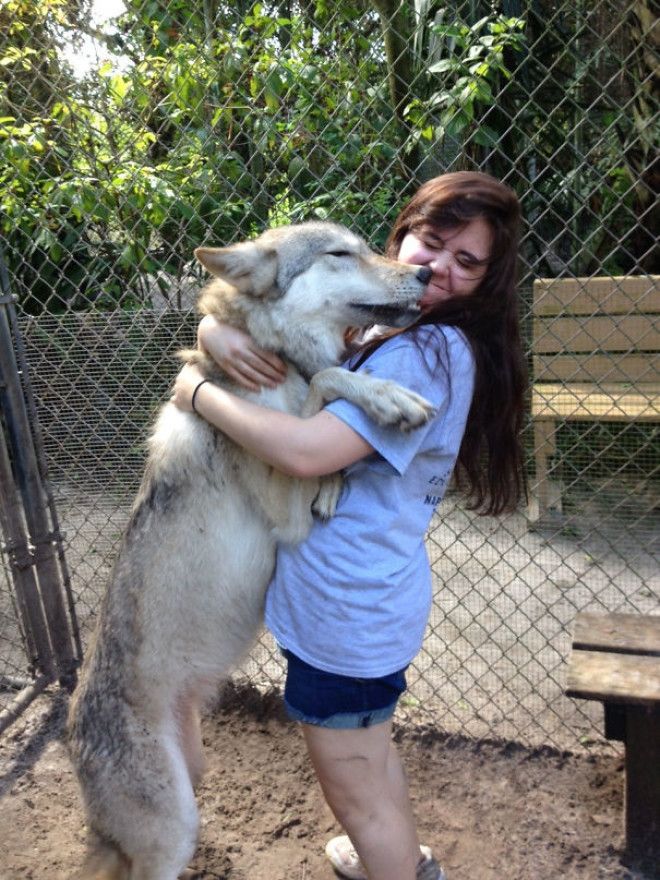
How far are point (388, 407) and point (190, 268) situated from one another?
2.49 meters

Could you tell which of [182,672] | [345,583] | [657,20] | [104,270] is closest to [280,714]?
[182,672]

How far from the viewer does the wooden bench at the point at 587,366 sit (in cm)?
428

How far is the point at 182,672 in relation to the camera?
2305mm

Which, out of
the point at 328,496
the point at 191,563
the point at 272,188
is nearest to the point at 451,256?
the point at 328,496

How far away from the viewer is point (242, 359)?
218cm

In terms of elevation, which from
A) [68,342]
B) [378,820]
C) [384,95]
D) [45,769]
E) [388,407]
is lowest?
[45,769]

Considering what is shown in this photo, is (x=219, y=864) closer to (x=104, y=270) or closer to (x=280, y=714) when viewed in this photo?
(x=280, y=714)

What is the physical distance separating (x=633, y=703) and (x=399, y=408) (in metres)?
1.31

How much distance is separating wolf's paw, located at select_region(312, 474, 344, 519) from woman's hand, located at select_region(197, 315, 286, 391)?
0.35 meters

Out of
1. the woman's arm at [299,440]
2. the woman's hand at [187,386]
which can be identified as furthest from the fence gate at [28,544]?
the woman's arm at [299,440]

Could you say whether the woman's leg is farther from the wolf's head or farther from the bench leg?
the wolf's head

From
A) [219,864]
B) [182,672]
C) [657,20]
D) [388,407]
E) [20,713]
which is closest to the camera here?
[388,407]

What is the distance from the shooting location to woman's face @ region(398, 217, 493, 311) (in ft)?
6.65

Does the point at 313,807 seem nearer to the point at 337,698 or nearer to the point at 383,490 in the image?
the point at 337,698
